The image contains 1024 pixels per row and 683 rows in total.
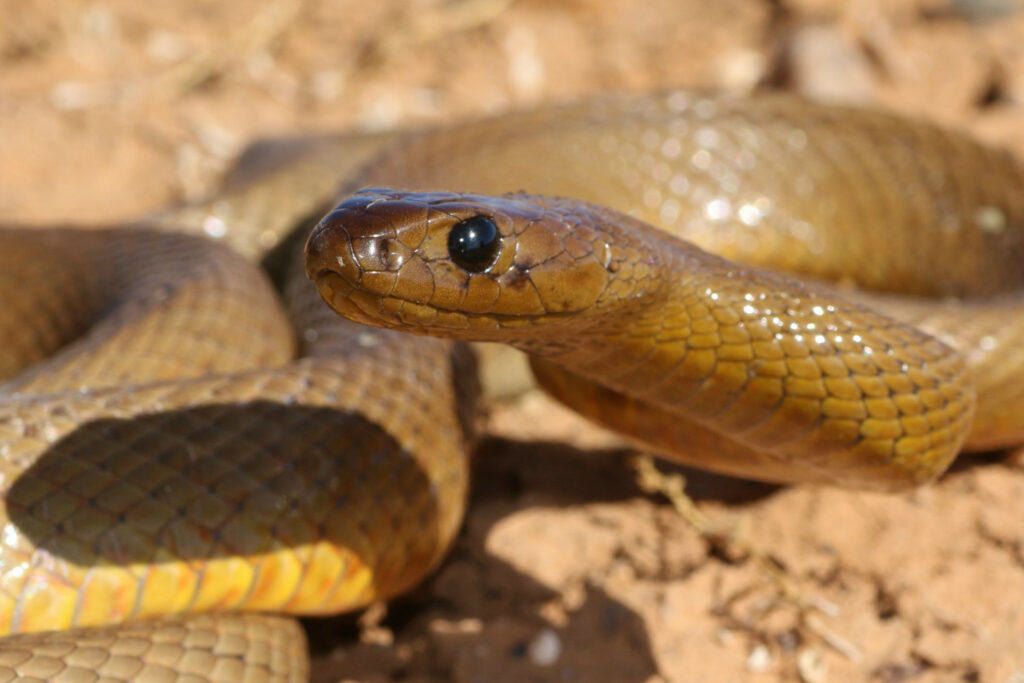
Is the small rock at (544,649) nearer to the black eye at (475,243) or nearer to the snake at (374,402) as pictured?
the snake at (374,402)

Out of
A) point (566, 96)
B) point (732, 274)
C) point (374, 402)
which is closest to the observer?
point (732, 274)

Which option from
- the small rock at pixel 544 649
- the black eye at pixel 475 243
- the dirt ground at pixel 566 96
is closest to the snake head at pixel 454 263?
the black eye at pixel 475 243

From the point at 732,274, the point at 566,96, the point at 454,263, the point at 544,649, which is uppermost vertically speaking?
the point at 454,263

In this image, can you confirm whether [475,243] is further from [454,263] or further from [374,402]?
[374,402]

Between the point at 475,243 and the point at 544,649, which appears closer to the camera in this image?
the point at 475,243

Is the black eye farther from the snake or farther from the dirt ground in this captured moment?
the dirt ground

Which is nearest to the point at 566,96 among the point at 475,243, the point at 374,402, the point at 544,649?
the point at 374,402

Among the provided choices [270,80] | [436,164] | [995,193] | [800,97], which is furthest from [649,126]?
[270,80]
